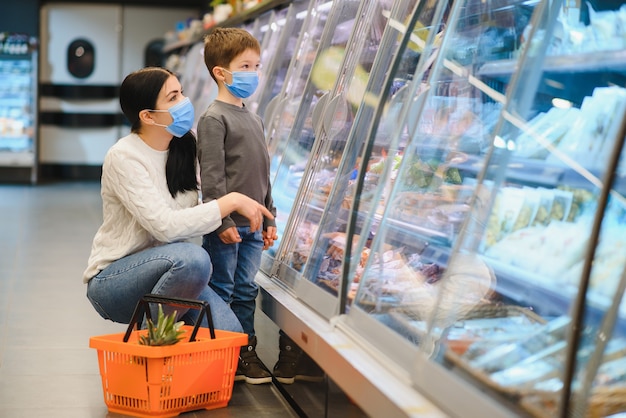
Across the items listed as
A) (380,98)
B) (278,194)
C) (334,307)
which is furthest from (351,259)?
(278,194)

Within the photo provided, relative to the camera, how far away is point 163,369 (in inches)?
111

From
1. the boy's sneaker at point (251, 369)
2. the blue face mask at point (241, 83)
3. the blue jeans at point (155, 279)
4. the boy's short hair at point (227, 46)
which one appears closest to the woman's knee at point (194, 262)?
the blue jeans at point (155, 279)

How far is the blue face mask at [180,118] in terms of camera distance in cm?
316

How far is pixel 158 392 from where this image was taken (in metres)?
2.85

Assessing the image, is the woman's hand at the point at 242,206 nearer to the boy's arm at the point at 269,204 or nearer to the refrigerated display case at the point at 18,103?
the boy's arm at the point at 269,204

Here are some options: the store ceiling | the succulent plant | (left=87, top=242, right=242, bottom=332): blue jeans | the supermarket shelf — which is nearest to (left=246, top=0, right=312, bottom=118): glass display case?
(left=87, top=242, right=242, bottom=332): blue jeans

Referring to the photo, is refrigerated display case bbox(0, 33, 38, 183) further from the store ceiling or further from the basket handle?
the basket handle

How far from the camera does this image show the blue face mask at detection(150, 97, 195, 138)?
3162mm

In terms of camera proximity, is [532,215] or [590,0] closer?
[532,215]

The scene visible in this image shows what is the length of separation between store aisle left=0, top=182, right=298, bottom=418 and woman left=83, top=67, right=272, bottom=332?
336mm

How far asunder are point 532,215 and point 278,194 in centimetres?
215

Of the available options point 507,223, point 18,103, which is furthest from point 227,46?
point 18,103

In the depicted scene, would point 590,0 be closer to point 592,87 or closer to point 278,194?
point 592,87

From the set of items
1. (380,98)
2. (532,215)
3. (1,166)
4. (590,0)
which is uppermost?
(590,0)
